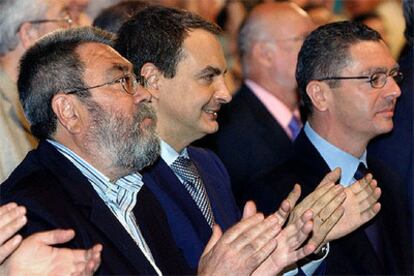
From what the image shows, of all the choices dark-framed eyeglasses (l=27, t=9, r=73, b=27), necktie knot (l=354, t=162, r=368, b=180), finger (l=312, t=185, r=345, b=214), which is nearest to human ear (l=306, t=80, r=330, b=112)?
necktie knot (l=354, t=162, r=368, b=180)

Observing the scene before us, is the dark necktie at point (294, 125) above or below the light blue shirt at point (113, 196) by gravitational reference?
below

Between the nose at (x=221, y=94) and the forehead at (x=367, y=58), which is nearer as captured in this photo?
the nose at (x=221, y=94)

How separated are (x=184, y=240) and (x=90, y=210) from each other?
57 centimetres

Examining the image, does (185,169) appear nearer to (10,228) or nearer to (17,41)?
(17,41)

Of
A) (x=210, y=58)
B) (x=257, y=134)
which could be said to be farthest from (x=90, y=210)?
(x=257, y=134)

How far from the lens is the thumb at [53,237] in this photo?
261cm

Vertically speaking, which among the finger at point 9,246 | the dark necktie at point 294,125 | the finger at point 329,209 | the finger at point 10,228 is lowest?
the dark necktie at point 294,125

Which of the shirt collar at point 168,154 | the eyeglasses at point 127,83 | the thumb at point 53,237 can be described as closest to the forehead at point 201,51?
the shirt collar at point 168,154

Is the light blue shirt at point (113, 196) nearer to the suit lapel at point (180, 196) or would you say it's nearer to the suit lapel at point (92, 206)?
the suit lapel at point (92, 206)

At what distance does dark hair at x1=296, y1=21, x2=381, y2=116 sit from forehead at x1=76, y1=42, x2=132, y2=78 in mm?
983

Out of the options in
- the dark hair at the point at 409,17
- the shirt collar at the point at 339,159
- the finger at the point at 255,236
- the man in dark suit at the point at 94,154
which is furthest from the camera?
the dark hair at the point at 409,17

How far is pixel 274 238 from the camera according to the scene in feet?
9.59

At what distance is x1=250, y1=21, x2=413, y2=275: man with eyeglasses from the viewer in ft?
12.9

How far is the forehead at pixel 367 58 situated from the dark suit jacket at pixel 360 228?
0.35m
